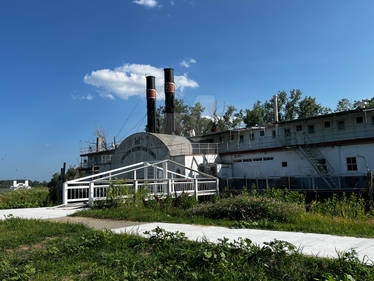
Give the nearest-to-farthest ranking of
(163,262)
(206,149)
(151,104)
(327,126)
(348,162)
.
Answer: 1. (163,262)
2. (348,162)
3. (327,126)
4. (206,149)
5. (151,104)

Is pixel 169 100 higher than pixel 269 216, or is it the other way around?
pixel 169 100

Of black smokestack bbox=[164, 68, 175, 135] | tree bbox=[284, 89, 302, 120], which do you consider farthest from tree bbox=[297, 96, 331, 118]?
black smokestack bbox=[164, 68, 175, 135]

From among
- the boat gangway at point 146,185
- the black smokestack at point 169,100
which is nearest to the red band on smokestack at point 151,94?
the black smokestack at point 169,100

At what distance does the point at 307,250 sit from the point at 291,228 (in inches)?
84.5

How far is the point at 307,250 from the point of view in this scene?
5066mm

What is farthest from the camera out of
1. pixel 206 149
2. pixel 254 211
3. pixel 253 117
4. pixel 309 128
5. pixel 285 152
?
pixel 253 117

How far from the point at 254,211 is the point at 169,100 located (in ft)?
97.5

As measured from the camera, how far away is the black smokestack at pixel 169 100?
121 feet

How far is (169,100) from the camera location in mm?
37531

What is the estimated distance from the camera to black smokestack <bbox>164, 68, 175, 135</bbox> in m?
36.9

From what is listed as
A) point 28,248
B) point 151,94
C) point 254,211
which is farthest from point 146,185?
point 151,94

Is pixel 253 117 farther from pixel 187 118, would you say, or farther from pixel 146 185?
pixel 146 185

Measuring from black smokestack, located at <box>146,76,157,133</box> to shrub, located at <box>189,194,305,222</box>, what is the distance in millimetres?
28169

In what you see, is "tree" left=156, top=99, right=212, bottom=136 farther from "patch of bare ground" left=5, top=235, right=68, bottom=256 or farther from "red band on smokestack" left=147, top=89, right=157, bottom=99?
"patch of bare ground" left=5, top=235, right=68, bottom=256
